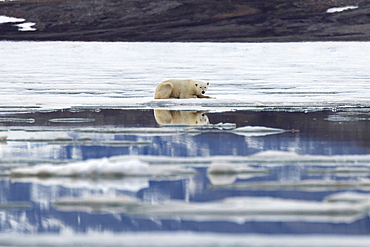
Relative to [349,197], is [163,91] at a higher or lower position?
higher

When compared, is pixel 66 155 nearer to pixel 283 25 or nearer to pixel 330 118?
pixel 330 118

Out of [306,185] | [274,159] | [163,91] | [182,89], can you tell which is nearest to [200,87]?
[182,89]

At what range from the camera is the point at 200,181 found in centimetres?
364

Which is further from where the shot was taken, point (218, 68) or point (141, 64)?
point (141, 64)

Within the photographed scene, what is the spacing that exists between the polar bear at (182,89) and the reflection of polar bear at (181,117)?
1.82 m

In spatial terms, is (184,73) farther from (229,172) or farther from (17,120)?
(229,172)

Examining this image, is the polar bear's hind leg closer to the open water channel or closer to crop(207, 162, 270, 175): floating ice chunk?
the open water channel

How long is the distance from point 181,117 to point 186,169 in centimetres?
378

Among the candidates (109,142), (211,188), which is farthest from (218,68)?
(211,188)

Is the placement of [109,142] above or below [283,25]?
below

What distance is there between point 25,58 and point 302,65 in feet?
33.3

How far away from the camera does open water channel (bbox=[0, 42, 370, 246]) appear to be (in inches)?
105

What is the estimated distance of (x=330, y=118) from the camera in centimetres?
769

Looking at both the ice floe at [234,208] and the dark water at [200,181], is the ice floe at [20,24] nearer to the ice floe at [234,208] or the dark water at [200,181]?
the dark water at [200,181]
